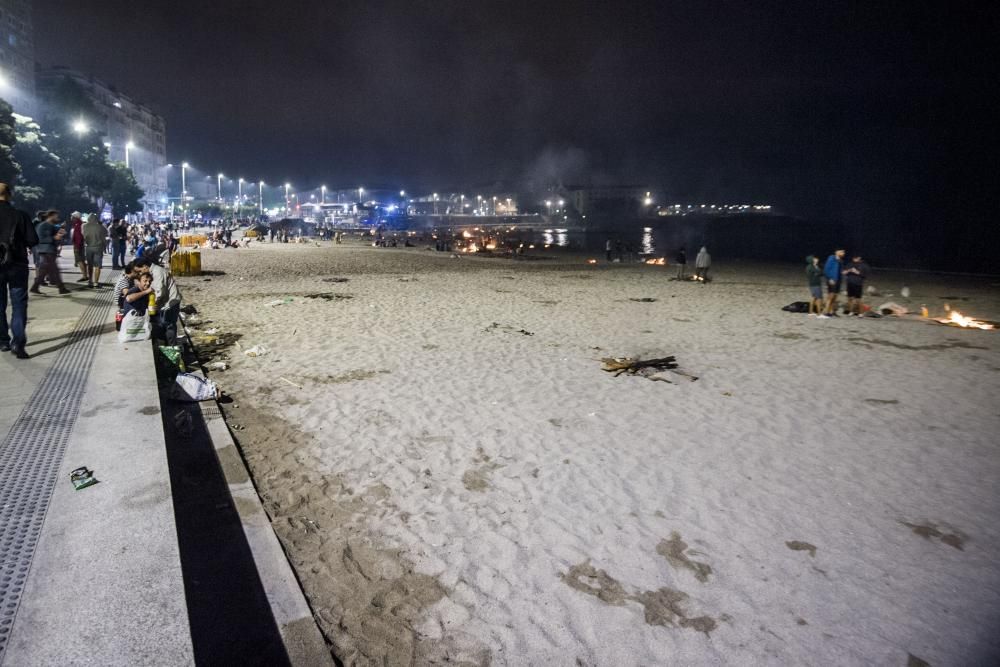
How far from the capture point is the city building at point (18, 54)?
7119 cm

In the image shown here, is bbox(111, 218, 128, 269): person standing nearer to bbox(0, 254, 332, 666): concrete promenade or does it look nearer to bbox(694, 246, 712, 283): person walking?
bbox(0, 254, 332, 666): concrete promenade

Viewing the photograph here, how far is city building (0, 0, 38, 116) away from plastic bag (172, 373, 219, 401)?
89.3 metres

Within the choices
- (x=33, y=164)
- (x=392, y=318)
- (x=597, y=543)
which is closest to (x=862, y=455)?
(x=597, y=543)

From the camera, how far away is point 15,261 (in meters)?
7.00

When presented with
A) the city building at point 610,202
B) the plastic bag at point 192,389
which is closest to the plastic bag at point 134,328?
the plastic bag at point 192,389

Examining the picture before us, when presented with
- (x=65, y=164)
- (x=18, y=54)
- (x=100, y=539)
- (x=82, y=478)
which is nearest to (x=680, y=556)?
(x=100, y=539)

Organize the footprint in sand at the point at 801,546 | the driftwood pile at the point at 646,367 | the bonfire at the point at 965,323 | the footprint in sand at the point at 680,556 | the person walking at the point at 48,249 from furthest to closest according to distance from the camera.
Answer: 1. the bonfire at the point at 965,323
2. the person walking at the point at 48,249
3. the driftwood pile at the point at 646,367
4. the footprint in sand at the point at 801,546
5. the footprint in sand at the point at 680,556

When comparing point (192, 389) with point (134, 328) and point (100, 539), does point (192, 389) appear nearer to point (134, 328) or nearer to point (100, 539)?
point (134, 328)

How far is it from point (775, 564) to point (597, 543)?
→ 51.2 inches

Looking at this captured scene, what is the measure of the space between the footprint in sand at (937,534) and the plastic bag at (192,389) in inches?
293

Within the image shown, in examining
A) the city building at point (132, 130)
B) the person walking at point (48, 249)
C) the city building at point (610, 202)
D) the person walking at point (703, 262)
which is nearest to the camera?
the person walking at point (48, 249)

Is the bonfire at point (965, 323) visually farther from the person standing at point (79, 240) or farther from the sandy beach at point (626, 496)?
the person standing at point (79, 240)

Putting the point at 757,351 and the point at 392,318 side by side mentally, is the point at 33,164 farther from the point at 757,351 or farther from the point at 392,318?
the point at 757,351

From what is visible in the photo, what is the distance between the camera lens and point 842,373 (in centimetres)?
945
